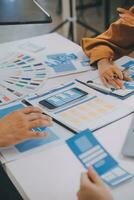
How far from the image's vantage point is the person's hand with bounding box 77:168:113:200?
0.83 meters

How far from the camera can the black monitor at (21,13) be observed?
1375mm

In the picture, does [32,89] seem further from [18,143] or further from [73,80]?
[18,143]

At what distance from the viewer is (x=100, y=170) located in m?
0.96

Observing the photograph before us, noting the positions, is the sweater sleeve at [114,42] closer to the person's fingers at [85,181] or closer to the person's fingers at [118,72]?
the person's fingers at [118,72]

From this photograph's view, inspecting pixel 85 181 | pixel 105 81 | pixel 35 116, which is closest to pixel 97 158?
pixel 85 181

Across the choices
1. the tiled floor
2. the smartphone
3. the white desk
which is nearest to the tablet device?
the white desk

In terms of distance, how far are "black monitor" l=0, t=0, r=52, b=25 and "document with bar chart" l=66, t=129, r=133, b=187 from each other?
54cm

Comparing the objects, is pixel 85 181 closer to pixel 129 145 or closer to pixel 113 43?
pixel 129 145

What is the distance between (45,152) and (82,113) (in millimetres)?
229

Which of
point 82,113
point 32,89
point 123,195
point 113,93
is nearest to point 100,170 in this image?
point 123,195

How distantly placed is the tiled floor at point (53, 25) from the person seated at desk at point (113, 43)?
6.91ft

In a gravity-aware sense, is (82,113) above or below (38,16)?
below

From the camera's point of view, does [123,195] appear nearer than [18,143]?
Yes

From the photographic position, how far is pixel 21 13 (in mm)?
1463
